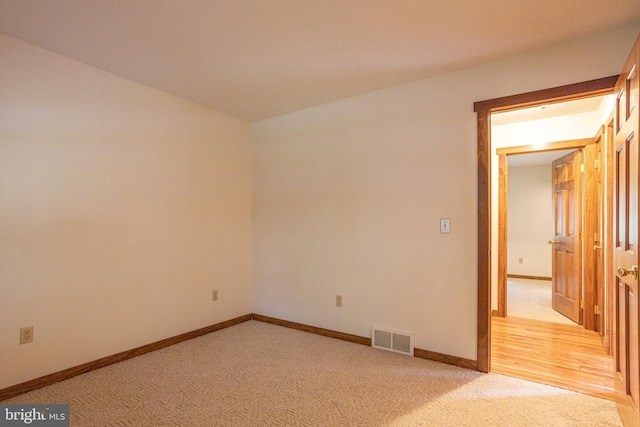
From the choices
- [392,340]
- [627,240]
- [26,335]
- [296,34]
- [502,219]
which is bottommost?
[392,340]

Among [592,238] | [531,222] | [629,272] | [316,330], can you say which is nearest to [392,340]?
[316,330]

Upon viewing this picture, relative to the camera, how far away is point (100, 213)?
2.71 metres

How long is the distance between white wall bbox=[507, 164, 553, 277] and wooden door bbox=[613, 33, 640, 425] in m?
5.60

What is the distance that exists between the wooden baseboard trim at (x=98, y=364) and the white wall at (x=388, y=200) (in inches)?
31.7

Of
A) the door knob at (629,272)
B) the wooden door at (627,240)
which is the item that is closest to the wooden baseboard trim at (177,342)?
the wooden door at (627,240)

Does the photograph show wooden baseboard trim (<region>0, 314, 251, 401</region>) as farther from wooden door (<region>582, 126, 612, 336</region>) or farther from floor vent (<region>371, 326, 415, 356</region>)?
wooden door (<region>582, 126, 612, 336</region>)

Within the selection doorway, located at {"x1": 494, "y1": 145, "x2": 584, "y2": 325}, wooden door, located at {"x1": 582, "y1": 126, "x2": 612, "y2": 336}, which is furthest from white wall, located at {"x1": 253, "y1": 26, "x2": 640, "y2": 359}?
doorway, located at {"x1": 494, "y1": 145, "x2": 584, "y2": 325}

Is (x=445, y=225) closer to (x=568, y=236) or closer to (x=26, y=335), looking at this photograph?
(x=568, y=236)

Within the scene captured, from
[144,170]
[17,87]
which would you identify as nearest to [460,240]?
[144,170]

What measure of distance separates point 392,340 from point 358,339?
0.35 m

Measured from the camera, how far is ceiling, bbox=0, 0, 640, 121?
1934 mm

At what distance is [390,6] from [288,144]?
207cm

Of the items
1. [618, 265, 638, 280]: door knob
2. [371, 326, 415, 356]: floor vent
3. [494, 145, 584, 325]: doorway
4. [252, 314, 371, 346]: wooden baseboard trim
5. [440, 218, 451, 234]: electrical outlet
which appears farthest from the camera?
[494, 145, 584, 325]: doorway

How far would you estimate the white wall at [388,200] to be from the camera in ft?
8.70
